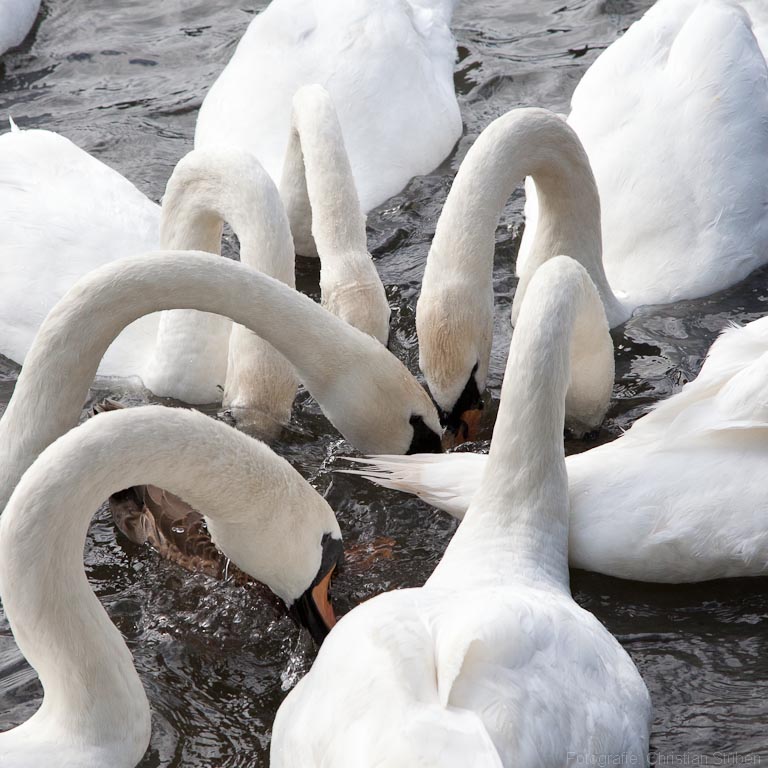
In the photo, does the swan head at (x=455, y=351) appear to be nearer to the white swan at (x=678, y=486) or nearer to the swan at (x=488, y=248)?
the swan at (x=488, y=248)

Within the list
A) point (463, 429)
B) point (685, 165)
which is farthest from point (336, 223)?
point (685, 165)

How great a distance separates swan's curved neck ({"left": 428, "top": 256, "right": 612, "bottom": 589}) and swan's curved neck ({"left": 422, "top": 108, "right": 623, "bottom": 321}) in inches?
27.8

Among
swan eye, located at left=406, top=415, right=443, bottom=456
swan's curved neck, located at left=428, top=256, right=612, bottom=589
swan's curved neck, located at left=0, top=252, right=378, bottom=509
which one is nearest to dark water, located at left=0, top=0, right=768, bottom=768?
swan eye, located at left=406, top=415, right=443, bottom=456

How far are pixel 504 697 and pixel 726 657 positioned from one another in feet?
4.43

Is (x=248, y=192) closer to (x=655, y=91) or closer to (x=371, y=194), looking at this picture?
(x=371, y=194)

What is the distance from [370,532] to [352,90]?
292cm

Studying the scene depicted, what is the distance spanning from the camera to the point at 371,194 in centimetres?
709

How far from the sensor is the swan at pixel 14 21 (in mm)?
8711

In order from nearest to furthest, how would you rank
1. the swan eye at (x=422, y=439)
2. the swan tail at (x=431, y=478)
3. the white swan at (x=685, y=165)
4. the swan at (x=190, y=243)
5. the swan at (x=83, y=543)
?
the swan at (x=83, y=543)
the swan tail at (x=431, y=478)
the swan eye at (x=422, y=439)
the swan at (x=190, y=243)
the white swan at (x=685, y=165)

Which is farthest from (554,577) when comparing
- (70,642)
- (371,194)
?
(371,194)

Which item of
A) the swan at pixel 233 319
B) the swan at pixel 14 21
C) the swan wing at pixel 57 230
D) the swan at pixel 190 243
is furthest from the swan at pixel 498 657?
the swan at pixel 14 21

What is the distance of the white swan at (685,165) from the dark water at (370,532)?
21cm

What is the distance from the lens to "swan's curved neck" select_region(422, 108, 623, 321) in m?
5.39

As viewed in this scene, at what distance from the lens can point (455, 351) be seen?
5.23 metres
